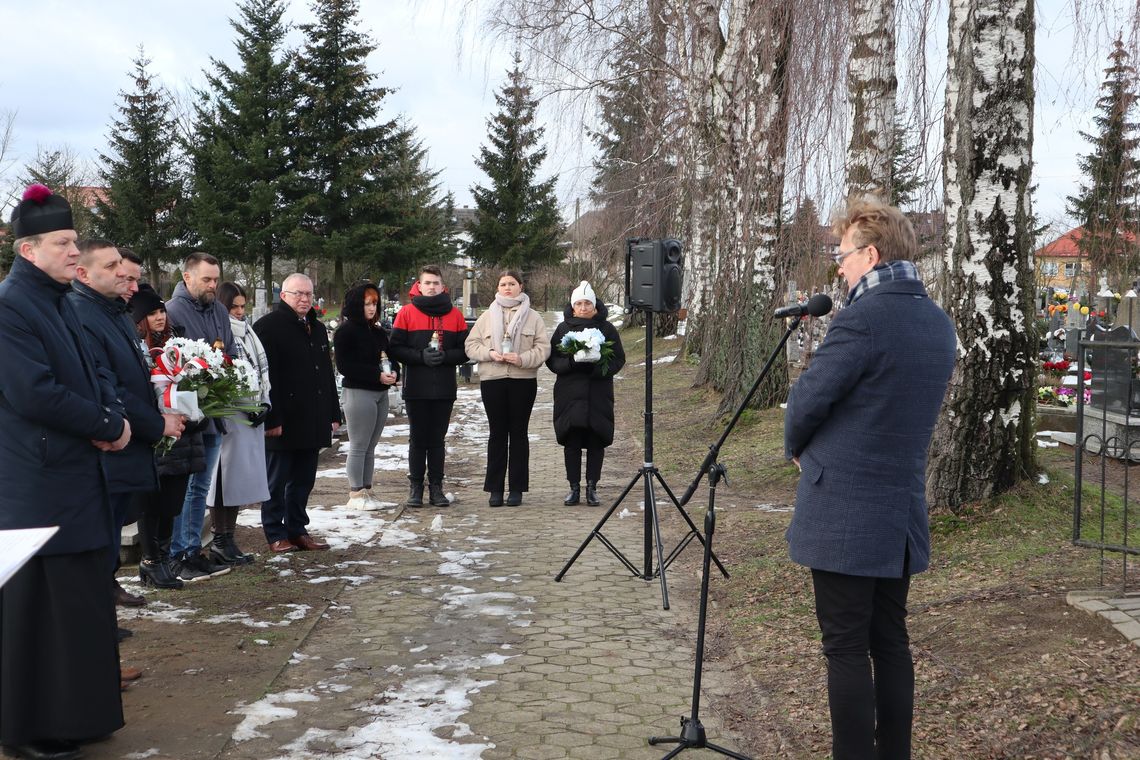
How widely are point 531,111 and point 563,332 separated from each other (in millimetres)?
8101

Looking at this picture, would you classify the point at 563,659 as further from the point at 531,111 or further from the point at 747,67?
the point at 531,111

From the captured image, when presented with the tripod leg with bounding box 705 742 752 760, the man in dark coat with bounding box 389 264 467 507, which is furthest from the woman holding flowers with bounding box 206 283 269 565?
the tripod leg with bounding box 705 742 752 760

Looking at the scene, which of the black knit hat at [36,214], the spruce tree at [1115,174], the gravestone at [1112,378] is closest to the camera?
the black knit hat at [36,214]

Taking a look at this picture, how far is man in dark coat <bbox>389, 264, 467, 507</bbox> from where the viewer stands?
32.0 feet

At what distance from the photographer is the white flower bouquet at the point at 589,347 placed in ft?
31.7

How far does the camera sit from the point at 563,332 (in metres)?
9.98

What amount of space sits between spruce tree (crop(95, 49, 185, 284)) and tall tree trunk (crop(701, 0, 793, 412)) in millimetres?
41651

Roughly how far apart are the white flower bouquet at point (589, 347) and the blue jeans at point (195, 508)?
349 centimetres

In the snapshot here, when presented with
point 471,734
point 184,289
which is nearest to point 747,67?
point 184,289

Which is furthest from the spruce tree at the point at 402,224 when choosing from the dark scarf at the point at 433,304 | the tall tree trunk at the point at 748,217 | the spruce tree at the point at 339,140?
the dark scarf at the point at 433,304

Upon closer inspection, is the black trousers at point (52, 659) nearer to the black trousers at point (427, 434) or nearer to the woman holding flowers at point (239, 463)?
the woman holding flowers at point (239, 463)

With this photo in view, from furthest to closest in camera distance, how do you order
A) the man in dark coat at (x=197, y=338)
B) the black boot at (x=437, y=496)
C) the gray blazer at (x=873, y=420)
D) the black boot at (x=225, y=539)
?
the black boot at (x=437, y=496), the black boot at (x=225, y=539), the man in dark coat at (x=197, y=338), the gray blazer at (x=873, y=420)

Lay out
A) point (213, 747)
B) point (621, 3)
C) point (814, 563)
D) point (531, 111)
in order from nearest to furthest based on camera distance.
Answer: point (814, 563) → point (213, 747) → point (621, 3) → point (531, 111)

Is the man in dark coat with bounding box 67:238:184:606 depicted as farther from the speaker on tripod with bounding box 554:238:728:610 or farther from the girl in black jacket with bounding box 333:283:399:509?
the girl in black jacket with bounding box 333:283:399:509
